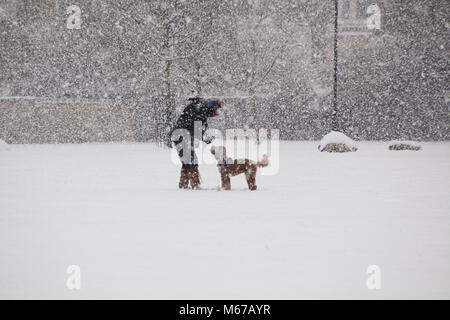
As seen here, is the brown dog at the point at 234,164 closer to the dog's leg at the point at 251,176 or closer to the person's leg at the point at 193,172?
the dog's leg at the point at 251,176

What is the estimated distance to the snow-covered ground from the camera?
496cm

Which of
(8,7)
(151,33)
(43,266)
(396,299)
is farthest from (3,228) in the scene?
(8,7)

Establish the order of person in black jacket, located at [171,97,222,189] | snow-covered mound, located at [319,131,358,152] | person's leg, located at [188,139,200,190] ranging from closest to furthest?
1. person in black jacket, located at [171,97,222,189]
2. person's leg, located at [188,139,200,190]
3. snow-covered mound, located at [319,131,358,152]

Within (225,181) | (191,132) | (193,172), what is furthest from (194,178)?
(191,132)

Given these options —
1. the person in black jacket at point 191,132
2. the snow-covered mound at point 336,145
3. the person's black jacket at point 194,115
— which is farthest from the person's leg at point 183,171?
the snow-covered mound at point 336,145

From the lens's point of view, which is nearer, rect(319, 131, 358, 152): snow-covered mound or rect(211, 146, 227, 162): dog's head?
rect(211, 146, 227, 162): dog's head

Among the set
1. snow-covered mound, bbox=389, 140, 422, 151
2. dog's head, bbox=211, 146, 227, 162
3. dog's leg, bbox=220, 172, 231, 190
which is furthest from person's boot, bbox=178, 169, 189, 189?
snow-covered mound, bbox=389, 140, 422, 151

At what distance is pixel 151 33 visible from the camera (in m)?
25.2

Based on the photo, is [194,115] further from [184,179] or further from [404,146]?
[404,146]

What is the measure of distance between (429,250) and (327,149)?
1567 cm

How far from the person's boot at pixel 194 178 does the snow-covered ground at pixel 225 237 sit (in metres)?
0.27

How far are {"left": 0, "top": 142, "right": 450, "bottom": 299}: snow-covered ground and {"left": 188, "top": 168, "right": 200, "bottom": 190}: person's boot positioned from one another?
0.87 feet

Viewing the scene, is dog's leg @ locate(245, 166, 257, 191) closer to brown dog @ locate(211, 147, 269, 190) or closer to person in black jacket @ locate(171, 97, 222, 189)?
brown dog @ locate(211, 147, 269, 190)

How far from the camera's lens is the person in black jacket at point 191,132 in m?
10.9
